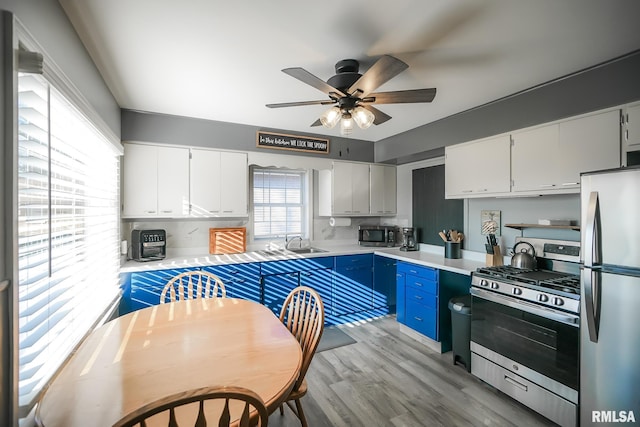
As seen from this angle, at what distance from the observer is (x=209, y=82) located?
91.2 inches

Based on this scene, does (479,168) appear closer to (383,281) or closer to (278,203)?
(383,281)

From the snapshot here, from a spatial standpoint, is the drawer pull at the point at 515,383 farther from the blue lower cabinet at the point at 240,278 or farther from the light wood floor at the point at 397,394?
the blue lower cabinet at the point at 240,278

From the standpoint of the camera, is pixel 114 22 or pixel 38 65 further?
pixel 114 22

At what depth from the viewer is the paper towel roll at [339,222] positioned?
14.2 ft

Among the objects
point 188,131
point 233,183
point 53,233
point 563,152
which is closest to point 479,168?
point 563,152

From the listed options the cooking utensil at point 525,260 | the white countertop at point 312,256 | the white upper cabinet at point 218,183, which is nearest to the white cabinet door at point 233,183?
the white upper cabinet at point 218,183

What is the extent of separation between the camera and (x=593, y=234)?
1729 millimetres

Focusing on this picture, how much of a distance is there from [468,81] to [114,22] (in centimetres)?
241

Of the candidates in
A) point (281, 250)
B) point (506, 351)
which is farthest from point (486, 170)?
point (281, 250)

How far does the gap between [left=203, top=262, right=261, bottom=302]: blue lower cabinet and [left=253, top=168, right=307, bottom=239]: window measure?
79cm

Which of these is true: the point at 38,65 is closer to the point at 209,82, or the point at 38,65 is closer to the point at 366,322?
the point at 209,82

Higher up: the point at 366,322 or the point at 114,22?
the point at 114,22

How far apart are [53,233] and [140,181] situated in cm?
175

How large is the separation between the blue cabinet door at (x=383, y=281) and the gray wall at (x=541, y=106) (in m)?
1.47
